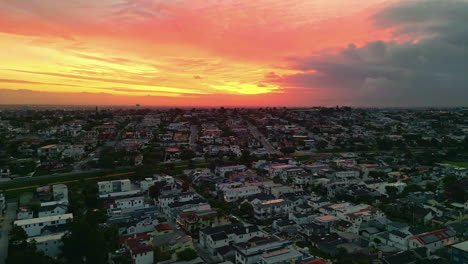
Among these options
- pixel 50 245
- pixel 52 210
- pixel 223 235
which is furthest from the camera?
pixel 52 210

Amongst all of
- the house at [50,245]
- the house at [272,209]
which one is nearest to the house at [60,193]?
the house at [50,245]

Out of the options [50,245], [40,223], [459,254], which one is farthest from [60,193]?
[459,254]

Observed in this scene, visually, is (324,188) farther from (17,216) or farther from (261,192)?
(17,216)

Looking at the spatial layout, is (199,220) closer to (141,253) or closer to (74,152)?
(141,253)

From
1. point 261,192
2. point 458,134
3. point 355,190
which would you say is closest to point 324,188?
point 355,190

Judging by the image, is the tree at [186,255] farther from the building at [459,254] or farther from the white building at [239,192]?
the building at [459,254]

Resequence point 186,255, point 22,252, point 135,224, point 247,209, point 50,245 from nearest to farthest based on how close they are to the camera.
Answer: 1. point 22,252
2. point 186,255
3. point 50,245
4. point 135,224
5. point 247,209
